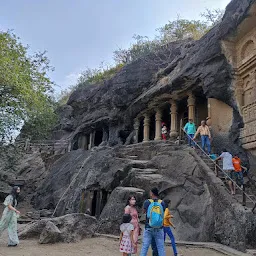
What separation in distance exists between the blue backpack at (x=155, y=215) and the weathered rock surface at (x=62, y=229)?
3361mm

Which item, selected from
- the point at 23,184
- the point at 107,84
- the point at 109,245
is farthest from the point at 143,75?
the point at 109,245

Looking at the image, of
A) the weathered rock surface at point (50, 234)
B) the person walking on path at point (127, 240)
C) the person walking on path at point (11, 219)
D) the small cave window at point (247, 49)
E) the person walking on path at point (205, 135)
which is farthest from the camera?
the small cave window at point (247, 49)

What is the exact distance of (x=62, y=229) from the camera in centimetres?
725

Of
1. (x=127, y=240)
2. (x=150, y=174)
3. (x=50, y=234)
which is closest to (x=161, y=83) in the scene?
(x=150, y=174)

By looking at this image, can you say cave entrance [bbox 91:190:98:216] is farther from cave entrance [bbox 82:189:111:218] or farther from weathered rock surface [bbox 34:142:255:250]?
weathered rock surface [bbox 34:142:255:250]

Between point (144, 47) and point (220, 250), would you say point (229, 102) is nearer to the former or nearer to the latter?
point (220, 250)

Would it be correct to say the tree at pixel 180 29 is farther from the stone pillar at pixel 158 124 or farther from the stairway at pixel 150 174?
the stairway at pixel 150 174

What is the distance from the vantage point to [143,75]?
64.4ft

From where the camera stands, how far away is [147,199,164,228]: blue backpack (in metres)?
4.47

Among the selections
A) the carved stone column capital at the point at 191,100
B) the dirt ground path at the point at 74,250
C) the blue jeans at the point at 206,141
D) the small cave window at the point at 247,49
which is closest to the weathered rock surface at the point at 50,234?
the dirt ground path at the point at 74,250

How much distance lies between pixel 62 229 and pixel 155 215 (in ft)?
12.4

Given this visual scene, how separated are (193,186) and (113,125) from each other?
48.2 feet

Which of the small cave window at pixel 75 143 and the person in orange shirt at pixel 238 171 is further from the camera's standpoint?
the small cave window at pixel 75 143

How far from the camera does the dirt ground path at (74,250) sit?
5734 millimetres
